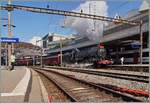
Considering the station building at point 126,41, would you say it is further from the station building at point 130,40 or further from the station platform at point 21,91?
the station platform at point 21,91

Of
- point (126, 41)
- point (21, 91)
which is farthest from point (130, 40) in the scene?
point (21, 91)

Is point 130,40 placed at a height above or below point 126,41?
above

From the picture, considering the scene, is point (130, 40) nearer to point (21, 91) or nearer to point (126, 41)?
point (126, 41)

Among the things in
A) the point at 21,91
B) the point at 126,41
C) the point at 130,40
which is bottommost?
the point at 21,91

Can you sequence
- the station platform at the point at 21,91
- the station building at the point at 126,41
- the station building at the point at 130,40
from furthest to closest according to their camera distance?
1. the station building at the point at 126,41
2. the station building at the point at 130,40
3. the station platform at the point at 21,91

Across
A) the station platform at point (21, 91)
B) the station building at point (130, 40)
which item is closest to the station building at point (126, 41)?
the station building at point (130, 40)

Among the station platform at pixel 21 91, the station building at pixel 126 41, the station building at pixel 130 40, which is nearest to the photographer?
the station platform at pixel 21 91

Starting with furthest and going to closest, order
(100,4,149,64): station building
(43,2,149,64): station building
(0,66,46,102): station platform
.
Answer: (43,2,149,64): station building
(100,4,149,64): station building
(0,66,46,102): station platform

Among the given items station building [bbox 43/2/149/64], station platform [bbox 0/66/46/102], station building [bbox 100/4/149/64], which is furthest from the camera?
station building [bbox 43/2/149/64]

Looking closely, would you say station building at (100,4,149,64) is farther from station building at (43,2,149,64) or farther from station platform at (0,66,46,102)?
station platform at (0,66,46,102)

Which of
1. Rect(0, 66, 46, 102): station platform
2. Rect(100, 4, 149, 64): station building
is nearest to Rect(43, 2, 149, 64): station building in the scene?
Rect(100, 4, 149, 64): station building

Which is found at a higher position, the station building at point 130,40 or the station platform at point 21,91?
the station building at point 130,40

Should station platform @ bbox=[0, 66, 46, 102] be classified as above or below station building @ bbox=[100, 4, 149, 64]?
below

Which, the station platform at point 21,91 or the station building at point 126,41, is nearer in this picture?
the station platform at point 21,91
